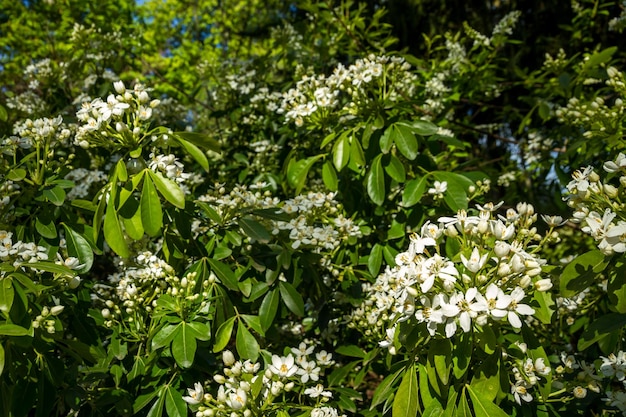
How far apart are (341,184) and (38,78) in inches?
103

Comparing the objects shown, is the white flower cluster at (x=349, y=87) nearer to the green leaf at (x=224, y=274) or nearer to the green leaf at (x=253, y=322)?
the green leaf at (x=224, y=274)

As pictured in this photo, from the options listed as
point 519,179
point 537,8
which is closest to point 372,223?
point 519,179

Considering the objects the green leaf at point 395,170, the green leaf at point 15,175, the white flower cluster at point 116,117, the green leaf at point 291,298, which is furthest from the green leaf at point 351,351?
the green leaf at point 15,175

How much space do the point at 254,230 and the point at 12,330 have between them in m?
0.96

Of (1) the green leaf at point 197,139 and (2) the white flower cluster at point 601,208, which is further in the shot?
(1) the green leaf at point 197,139

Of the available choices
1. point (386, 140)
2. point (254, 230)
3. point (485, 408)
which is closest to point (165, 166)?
point (254, 230)

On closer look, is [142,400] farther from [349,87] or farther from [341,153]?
[349,87]

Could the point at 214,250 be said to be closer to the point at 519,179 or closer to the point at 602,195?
the point at 602,195

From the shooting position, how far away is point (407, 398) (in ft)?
5.11

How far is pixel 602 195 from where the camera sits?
1.63 metres

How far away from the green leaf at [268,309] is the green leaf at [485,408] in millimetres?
972

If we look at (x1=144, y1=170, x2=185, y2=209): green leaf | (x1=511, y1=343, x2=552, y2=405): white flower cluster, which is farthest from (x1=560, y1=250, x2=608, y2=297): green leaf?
(x1=144, y1=170, x2=185, y2=209): green leaf

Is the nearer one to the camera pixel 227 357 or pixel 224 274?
pixel 227 357

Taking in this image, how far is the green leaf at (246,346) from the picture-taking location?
81.6 inches
